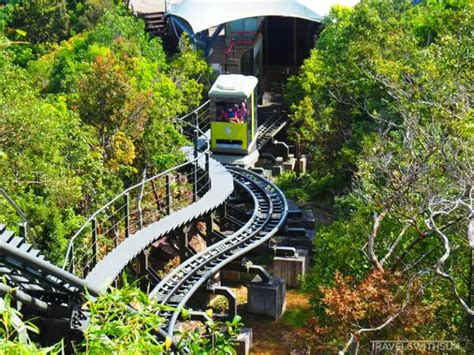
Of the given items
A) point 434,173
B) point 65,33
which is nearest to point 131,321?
point 434,173

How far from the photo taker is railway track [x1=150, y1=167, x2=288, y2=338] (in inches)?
642

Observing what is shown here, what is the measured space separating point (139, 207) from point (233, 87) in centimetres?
1063

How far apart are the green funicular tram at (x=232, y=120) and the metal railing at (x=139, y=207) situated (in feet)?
8.03

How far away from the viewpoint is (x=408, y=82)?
20750mm

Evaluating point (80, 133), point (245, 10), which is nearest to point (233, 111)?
point (80, 133)

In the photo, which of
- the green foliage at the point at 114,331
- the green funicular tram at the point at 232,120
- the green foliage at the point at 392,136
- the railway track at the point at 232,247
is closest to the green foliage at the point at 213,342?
the green foliage at the point at 114,331

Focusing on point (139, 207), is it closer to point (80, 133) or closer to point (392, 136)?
point (80, 133)

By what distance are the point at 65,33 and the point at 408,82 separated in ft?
75.3

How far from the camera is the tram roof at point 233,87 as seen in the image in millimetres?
27562

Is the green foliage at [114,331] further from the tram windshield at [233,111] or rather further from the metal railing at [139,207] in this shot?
the tram windshield at [233,111]

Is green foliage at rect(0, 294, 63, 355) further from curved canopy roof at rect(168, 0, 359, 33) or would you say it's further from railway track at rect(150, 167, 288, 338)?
curved canopy roof at rect(168, 0, 359, 33)

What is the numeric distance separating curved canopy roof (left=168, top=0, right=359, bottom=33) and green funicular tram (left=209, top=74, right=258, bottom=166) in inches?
420

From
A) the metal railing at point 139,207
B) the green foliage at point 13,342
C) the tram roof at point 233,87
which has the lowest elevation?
the metal railing at point 139,207

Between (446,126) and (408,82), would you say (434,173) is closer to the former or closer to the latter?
(446,126)
